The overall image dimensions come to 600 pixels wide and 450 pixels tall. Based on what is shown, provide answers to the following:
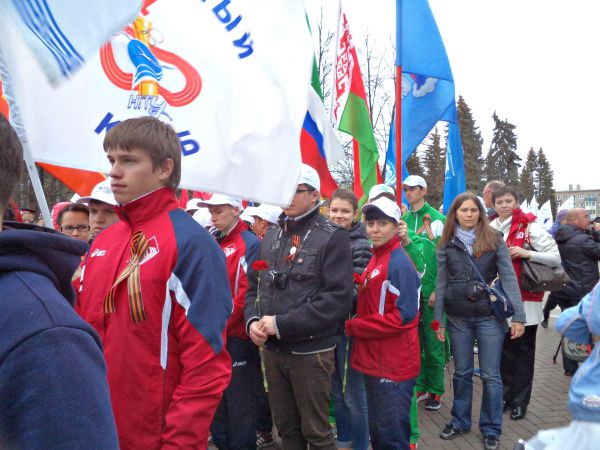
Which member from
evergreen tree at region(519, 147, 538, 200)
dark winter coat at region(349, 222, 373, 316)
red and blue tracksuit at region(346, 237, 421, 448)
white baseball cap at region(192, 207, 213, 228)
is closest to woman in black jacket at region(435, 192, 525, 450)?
dark winter coat at region(349, 222, 373, 316)

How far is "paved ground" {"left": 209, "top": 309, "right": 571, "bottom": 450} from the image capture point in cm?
436

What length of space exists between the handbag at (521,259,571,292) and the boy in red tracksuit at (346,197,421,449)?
5.44 ft

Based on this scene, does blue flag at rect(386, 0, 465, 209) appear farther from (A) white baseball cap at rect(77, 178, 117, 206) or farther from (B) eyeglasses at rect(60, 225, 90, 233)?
(B) eyeglasses at rect(60, 225, 90, 233)

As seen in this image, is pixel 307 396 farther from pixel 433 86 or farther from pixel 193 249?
pixel 433 86

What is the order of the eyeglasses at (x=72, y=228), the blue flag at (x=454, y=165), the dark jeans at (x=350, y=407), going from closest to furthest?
the dark jeans at (x=350, y=407)
the eyeglasses at (x=72, y=228)
the blue flag at (x=454, y=165)

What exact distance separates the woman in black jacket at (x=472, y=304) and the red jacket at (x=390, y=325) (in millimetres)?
846

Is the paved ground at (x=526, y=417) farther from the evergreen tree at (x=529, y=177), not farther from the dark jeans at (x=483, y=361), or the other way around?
Answer: the evergreen tree at (x=529, y=177)

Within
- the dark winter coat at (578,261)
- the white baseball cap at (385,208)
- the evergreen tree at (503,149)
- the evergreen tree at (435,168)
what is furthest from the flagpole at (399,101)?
the evergreen tree at (503,149)

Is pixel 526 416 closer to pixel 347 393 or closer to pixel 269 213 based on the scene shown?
pixel 347 393

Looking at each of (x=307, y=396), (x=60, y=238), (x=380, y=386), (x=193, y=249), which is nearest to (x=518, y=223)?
(x=380, y=386)

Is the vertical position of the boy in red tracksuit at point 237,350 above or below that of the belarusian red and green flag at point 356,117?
below

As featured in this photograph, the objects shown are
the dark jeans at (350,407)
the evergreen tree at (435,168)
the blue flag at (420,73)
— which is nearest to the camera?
the dark jeans at (350,407)

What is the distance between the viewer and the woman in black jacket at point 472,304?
420 centimetres

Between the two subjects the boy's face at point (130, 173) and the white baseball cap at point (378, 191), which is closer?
the boy's face at point (130, 173)
